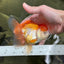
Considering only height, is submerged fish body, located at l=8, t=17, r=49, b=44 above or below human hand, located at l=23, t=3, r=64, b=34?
below

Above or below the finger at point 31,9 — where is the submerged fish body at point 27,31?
below

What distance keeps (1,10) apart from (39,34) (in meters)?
0.40

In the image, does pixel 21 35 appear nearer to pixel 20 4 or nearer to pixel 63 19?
pixel 20 4

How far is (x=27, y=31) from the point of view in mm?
1163

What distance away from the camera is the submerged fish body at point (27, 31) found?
1.15 m

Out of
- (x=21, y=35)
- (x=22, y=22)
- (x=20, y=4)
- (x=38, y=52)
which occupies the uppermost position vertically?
(x=20, y=4)

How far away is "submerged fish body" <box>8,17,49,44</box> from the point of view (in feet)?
3.78

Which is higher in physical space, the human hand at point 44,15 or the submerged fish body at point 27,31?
the human hand at point 44,15

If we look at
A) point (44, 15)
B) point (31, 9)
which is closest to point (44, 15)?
point (44, 15)

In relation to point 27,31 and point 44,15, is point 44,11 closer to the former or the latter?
point 44,15

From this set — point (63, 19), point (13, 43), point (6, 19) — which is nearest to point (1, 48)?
point (13, 43)

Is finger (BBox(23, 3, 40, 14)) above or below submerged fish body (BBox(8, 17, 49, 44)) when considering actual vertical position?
above

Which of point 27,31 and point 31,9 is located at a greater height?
point 31,9

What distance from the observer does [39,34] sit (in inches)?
46.4
